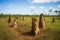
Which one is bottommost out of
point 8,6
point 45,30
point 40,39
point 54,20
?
point 40,39

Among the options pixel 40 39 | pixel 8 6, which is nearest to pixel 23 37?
pixel 40 39

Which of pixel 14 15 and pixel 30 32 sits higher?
pixel 14 15

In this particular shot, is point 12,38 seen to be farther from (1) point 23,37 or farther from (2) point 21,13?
(2) point 21,13

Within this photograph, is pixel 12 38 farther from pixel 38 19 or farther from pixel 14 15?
pixel 38 19

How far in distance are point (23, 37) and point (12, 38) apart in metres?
0.26

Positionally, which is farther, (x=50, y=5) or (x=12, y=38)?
(x=50, y=5)

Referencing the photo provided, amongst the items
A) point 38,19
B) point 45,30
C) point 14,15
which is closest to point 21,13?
point 14,15

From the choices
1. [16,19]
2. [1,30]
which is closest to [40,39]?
[16,19]

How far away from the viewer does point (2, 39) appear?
10.4 feet

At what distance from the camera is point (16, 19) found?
128 inches

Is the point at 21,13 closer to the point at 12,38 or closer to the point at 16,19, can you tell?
the point at 16,19

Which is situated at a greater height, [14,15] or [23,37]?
[14,15]

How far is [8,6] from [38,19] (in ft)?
2.64

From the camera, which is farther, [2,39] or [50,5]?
[50,5]
